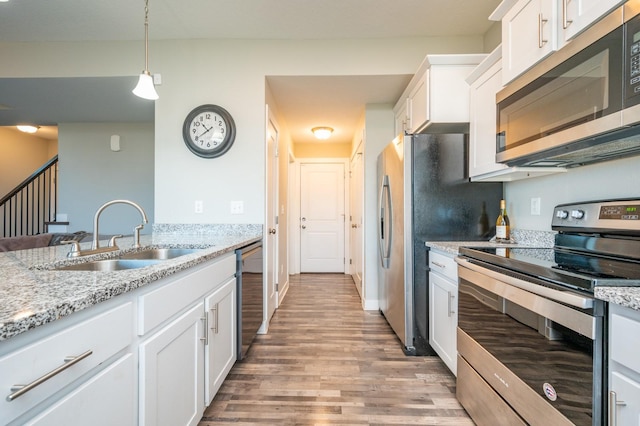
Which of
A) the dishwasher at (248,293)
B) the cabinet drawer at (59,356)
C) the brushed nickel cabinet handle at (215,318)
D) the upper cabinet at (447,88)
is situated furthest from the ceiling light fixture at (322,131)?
the cabinet drawer at (59,356)

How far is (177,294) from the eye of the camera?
1.17 metres

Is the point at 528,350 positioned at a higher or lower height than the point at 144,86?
lower

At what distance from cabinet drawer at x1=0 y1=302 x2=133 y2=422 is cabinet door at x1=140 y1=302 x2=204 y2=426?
0.17 metres

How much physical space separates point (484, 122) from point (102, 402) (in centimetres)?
224

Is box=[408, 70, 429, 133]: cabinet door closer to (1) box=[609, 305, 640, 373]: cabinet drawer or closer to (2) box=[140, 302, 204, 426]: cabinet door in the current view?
(1) box=[609, 305, 640, 373]: cabinet drawer

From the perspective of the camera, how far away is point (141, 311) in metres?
0.94

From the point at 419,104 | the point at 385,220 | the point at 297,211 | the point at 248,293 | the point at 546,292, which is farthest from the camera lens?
the point at 297,211

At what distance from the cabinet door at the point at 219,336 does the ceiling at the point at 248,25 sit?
198 cm

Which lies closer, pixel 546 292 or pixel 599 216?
pixel 546 292

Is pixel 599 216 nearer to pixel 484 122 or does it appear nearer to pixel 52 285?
pixel 484 122

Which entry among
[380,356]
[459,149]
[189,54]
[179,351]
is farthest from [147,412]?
[189,54]

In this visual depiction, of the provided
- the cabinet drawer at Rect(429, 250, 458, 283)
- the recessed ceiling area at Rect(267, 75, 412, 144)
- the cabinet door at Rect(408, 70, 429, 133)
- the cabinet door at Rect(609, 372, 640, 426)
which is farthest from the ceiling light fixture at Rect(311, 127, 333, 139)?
the cabinet door at Rect(609, 372, 640, 426)

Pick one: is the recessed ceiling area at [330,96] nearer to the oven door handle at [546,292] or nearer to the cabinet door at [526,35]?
the cabinet door at [526,35]

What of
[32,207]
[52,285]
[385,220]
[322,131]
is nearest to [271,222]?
[385,220]
